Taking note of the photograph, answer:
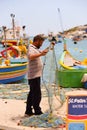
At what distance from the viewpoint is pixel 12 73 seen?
711 inches

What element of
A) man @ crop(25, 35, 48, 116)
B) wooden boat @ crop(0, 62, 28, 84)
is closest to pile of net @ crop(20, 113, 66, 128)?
man @ crop(25, 35, 48, 116)

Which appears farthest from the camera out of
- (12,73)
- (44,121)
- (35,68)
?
(12,73)

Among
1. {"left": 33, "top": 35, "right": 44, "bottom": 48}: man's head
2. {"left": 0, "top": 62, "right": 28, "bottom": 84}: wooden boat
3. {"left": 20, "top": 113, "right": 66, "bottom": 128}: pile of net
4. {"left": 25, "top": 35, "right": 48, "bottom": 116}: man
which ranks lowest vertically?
{"left": 0, "top": 62, "right": 28, "bottom": 84}: wooden boat

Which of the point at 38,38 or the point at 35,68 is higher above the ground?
the point at 38,38

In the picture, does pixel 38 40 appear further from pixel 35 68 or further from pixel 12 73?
pixel 12 73

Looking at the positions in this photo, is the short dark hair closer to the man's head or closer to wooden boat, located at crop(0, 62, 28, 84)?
the man's head

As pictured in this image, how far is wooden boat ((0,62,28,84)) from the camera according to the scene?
1738 cm

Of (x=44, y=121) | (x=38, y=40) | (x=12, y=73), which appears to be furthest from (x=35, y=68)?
(x=12, y=73)

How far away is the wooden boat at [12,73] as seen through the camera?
17375mm

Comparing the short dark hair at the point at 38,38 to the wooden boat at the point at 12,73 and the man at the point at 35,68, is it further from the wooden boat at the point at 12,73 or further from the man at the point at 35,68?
the wooden boat at the point at 12,73

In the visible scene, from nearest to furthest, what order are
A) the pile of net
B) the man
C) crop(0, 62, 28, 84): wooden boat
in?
the pile of net < the man < crop(0, 62, 28, 84): wooden boat

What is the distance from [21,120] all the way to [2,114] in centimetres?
79

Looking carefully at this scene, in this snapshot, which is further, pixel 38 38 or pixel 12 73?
pixel 12 73

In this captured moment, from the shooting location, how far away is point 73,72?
1291 centimetres
